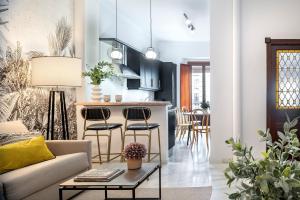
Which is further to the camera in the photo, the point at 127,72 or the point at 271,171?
the point at 127,72

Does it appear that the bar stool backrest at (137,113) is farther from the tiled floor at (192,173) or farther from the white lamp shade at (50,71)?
the white lamp shade at (50,71)

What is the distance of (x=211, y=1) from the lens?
539cm

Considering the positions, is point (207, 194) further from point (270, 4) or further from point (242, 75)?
point (270, 4)

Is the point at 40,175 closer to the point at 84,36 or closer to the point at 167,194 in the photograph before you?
the point at 167,194

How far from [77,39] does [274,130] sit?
3715 mm

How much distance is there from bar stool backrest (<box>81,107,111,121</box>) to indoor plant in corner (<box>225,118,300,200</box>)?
13.6 ft

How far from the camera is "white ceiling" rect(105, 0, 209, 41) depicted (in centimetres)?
696

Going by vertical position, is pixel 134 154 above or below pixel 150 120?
below

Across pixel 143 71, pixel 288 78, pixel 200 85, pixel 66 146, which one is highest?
pixel 143 71

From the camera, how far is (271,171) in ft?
2.53

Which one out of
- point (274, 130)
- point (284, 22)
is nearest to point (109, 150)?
point (274, 130)

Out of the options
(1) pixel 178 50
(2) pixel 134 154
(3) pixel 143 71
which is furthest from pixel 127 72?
(2) pixel 134 154

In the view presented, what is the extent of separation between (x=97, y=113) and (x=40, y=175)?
2.18 metres

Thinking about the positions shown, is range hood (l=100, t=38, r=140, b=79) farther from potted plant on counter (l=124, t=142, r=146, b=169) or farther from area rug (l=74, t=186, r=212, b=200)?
potted plant on counter (l=124, t=142, r=146, b=169)
